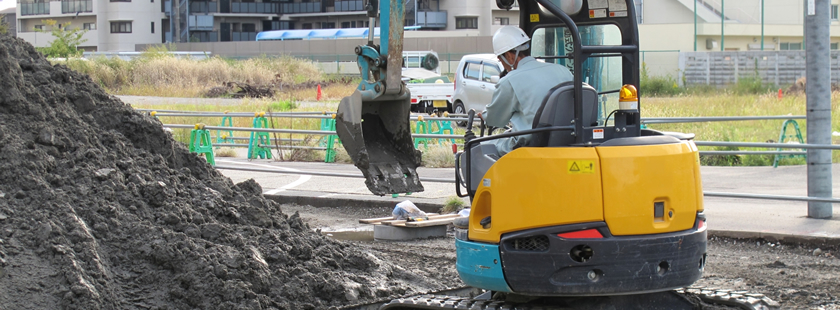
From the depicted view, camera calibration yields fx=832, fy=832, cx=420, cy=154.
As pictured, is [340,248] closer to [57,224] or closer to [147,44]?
[57,224]

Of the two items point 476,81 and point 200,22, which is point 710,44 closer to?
point 476,81

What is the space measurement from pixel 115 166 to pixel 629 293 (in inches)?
180

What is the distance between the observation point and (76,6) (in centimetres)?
7250

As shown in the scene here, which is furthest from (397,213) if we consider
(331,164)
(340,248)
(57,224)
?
(331,164)

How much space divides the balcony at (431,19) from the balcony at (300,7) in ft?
37.7

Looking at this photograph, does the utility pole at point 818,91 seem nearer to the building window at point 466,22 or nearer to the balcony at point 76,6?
the building window at point 466,22

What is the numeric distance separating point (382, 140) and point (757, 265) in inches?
155

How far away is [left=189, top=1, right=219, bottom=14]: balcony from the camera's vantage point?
72812 mm

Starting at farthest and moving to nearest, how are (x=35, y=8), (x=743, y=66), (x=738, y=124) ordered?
(x=35, y=8)
(x=743, y=66)
(x=738, y=124)

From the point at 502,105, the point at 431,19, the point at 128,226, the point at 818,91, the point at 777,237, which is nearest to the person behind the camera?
the point at 502,105

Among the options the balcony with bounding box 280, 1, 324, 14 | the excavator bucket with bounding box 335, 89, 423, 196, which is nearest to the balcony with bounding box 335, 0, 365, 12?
the balcony with bounding box 280, 1, 324, 14

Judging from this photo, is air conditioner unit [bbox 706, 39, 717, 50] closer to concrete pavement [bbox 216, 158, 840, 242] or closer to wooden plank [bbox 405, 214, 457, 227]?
concrete pavement [bbox 216, 158, 840, 242]

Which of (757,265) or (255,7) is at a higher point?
(255,7)

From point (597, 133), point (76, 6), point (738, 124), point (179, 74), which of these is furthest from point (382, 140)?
point (76, 6)
